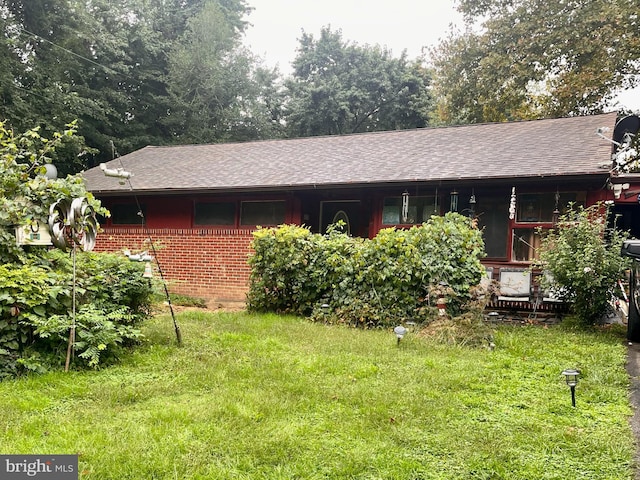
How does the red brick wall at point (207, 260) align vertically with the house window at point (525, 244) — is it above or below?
below

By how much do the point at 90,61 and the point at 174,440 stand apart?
19.2m

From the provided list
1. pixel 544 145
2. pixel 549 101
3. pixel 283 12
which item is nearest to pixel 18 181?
pixel 544 145

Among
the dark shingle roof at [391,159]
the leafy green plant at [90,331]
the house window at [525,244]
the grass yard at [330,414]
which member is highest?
the dark shingle roof at [391,159]

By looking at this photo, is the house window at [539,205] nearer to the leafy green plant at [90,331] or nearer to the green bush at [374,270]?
the green bush at [374,270]

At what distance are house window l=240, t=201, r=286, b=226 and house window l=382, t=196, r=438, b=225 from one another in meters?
2.40

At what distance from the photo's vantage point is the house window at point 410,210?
352 inches

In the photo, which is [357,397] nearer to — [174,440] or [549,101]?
[174,440]

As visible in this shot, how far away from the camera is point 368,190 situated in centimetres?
946

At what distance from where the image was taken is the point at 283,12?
34469mm

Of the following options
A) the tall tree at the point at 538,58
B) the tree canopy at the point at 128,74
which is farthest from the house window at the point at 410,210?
the tall tree at the point at 538,58

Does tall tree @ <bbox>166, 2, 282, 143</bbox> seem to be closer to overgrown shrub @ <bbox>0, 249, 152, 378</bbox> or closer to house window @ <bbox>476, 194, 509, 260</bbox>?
house window @ <bbox>476, 194, 509, 260</bbox>

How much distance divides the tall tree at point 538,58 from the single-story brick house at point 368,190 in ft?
26.9

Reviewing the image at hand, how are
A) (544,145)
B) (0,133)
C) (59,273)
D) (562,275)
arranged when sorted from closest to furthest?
(59,273), (0,133), (562,275), (544,145)

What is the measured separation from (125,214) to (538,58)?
16.4 meters
